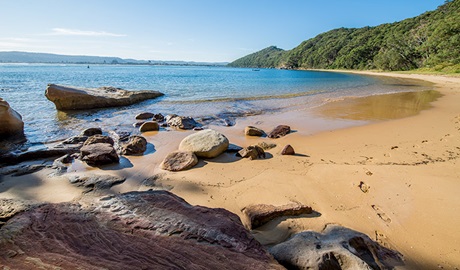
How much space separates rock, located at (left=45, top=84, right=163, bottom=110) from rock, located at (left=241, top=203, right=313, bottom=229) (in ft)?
39.9

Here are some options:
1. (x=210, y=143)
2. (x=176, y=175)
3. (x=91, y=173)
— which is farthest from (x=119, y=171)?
(x=210, y=143)

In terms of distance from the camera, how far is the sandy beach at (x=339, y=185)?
2881 mm

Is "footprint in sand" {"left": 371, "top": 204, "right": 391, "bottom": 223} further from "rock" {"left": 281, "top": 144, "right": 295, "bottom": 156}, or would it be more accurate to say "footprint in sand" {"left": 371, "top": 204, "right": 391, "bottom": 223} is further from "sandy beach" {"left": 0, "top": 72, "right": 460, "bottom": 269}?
"rock" {"left": 281, "top": 144, "right": 295, "bottom": 156}

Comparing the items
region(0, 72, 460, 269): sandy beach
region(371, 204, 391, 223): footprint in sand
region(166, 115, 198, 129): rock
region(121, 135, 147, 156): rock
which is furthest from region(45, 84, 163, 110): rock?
region(371, 204, 391, 223): footprint in sand

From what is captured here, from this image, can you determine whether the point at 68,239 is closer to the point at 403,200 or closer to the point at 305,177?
the point at 305,177

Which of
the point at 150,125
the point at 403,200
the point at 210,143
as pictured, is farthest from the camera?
the point at 150,125

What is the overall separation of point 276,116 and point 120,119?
6.95 m

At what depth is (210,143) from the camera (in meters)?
5.57

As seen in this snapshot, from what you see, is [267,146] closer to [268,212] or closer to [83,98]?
[268,212]

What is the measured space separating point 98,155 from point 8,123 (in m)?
4.21

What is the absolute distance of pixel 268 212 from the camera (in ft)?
10.1

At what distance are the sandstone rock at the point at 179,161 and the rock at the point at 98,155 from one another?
3.85 ft

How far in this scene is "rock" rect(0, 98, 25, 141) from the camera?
22.4 feet

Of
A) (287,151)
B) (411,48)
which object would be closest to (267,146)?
(287,151)
